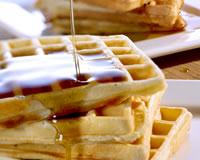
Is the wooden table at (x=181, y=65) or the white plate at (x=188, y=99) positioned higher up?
the white plate at (x=188, y=99)

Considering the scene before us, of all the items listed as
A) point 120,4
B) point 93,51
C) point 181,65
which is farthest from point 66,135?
point 120,4

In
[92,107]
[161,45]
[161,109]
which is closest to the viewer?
[92,107]

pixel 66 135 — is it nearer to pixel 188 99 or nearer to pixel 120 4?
pixel 188 99

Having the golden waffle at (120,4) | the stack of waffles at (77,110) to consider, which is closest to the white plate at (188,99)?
the stack of waffles at (77,110)

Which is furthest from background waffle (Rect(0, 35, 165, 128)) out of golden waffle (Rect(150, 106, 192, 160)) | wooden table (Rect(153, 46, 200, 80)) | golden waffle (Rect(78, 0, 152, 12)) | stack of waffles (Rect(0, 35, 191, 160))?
golden waffle (Rect(78, 0, 152, 12))

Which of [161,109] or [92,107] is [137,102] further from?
[161,109]

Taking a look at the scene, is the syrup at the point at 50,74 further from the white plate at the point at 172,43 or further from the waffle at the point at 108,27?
the waffle at the point at 108,27

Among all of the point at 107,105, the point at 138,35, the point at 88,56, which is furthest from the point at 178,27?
the point at 107,105
